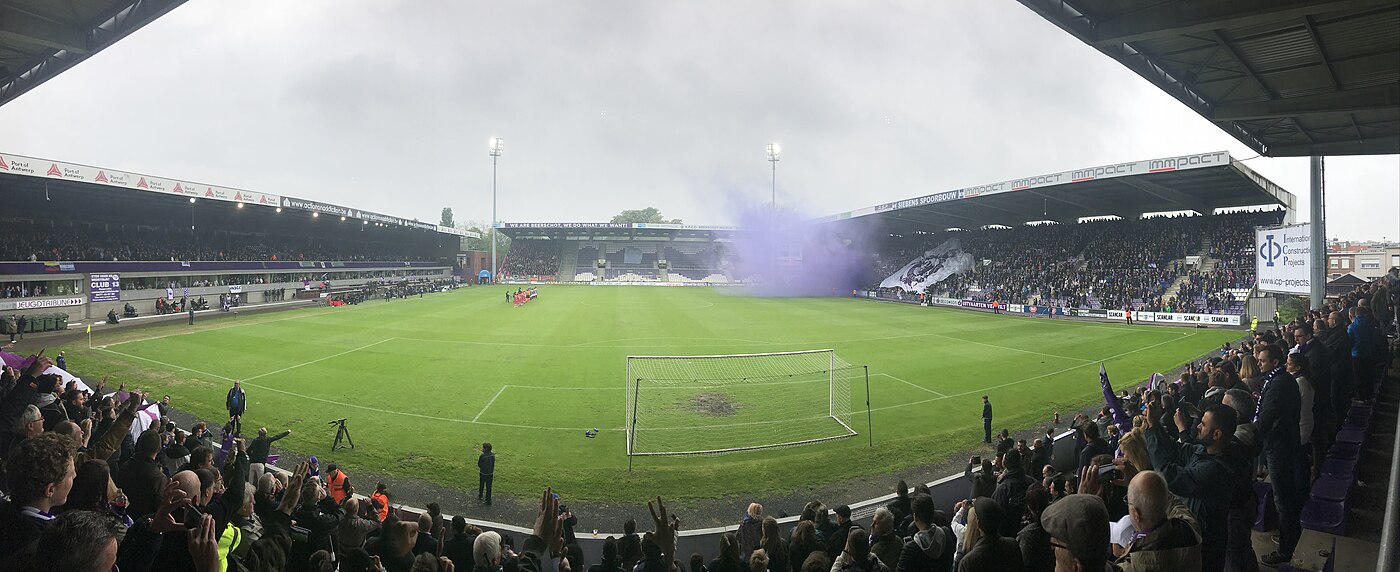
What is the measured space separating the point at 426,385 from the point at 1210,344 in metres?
29.7

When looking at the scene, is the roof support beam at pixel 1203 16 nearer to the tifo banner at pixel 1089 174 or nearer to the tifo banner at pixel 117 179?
the tifo banner at pixel 1089 174

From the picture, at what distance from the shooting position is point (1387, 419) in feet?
23.3

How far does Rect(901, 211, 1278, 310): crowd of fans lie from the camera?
106ft

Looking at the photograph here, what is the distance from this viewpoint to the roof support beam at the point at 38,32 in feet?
29.5

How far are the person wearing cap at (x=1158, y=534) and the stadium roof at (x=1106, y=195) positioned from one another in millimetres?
31319

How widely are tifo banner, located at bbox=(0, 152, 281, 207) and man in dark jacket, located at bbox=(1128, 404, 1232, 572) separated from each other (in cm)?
4007

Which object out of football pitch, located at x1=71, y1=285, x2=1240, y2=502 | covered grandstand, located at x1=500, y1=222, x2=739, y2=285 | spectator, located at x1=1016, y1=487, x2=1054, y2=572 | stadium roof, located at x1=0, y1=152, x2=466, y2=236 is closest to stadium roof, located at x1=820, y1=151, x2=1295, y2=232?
football pitch, located at x1=71, y1=285, x2=1240, y2=502

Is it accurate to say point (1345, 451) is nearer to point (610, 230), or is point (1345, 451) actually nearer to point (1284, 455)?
point (1284, 455)

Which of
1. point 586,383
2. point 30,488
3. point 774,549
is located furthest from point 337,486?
point 586,383

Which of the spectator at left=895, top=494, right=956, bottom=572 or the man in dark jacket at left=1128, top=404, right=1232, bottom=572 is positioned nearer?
the spectator at left=895, top=494, right=956, bottom=572

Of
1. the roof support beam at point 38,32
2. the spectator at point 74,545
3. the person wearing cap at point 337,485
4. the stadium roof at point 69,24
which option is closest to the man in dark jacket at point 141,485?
the spectator at point 74,545

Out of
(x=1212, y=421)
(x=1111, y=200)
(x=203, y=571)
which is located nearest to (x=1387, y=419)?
(x=1212, y=421)

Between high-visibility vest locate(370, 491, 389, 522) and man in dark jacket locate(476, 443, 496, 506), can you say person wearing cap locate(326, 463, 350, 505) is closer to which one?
high-visibility vest locate(370, 491, 389, 522)

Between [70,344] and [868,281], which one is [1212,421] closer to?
[70,344]
